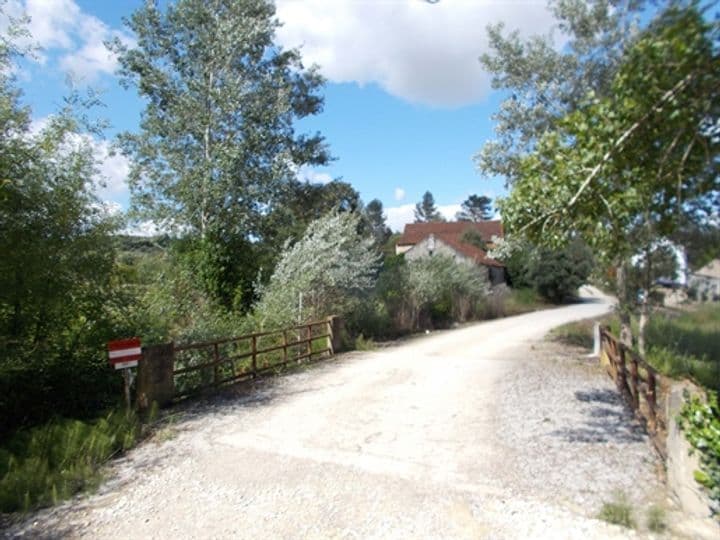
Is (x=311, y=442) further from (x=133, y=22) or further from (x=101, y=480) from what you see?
(x=133, y=22)

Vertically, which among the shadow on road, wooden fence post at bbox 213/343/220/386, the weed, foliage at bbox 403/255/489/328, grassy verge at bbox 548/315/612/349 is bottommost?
the weed

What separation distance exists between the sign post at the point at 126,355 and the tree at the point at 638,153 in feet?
17.9

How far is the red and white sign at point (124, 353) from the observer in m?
7.08

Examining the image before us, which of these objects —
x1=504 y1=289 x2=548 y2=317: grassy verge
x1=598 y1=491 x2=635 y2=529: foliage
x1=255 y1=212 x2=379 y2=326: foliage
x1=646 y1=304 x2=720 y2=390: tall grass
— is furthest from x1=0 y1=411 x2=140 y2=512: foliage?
x1=504 y1=289 x2=548 y2=317: grassy verge

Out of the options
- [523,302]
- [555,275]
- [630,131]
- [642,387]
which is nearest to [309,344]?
[642,387]

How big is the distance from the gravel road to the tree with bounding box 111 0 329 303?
26.3ft

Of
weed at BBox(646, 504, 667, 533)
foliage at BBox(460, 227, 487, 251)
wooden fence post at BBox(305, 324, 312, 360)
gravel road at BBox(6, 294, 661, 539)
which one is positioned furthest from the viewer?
foliage at BBox(460, 227, 487, 251)

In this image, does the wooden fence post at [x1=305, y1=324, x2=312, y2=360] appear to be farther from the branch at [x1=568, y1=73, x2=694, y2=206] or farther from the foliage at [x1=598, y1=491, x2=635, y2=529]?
the branch at [x1=568, y1=73, x2=694, y2=206]

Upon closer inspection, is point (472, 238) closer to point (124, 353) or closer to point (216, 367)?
point (216, 367)

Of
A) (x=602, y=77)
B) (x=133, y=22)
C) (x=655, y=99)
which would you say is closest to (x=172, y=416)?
(x=655, y=99)

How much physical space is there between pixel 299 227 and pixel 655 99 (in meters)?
14.9

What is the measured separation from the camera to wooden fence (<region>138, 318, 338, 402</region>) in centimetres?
784

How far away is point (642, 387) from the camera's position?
6.73 meters

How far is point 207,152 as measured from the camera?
1611cm
